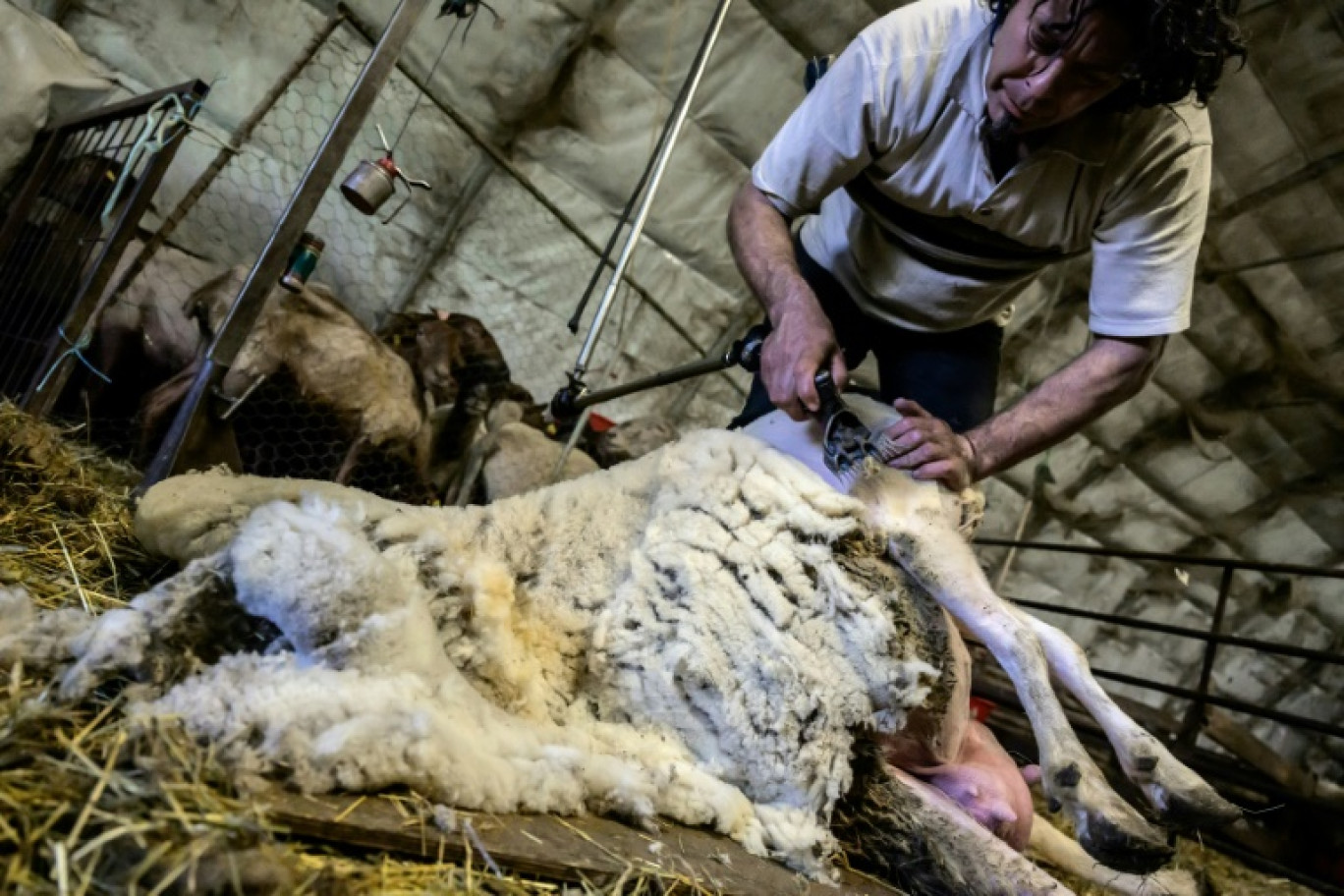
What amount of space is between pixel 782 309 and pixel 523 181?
11.5ft

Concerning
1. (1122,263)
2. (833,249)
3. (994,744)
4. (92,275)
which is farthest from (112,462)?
(1122,263)

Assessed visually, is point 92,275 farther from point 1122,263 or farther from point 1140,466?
point 1140,466

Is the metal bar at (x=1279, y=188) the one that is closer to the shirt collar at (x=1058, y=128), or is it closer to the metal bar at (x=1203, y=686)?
the metal bar at (x=1203, y=686)

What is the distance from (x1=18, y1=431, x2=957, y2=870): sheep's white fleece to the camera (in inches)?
48.3

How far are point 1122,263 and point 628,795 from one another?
170 cm

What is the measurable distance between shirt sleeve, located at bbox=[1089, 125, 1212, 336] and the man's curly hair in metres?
0.21

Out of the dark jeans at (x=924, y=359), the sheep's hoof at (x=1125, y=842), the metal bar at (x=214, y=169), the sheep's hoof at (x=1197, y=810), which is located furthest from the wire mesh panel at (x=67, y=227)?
the sheep's hoof at (x=1197, y=810)

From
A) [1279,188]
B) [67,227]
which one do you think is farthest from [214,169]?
[1279,188]

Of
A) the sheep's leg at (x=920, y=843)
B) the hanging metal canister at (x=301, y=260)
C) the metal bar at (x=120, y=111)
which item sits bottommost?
the sheep's leg at (x=920, y=843)

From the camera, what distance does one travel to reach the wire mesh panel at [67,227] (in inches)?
98.3

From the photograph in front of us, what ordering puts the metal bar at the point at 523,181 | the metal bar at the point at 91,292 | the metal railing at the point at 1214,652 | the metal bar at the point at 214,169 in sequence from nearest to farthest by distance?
the metal bar at the point at 91,292 → the metal bar at the point at 214,169 → the metal railing at the point at 1214,652 → the metal bar at the point at 523,181

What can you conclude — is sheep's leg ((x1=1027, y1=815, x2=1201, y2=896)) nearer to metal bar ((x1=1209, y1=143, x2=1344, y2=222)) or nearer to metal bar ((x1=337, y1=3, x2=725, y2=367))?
metal bar ((x1=337, y1=3, x2=725, y2=367))

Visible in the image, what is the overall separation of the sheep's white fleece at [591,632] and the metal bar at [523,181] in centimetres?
339

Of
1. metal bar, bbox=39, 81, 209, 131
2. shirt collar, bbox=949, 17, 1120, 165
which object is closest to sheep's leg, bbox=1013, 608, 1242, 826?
shirt collar, bbox=949, 17, 1120, 165
